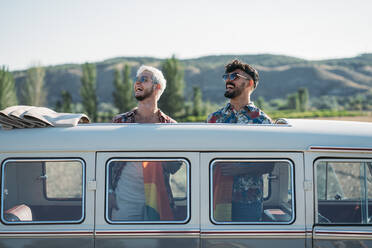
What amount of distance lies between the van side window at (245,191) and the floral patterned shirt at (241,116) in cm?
72

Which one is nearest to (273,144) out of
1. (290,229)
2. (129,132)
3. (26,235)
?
(290,229)

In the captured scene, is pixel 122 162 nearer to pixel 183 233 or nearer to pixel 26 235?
pixel 183 233

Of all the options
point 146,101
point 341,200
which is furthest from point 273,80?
point 146,101

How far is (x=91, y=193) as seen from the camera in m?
3.61

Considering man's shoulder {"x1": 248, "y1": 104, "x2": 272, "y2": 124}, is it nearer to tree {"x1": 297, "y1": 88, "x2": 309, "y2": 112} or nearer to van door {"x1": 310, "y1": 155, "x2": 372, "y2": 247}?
van door {"x1": 310, "y1": 155, "x2": 372, "y2": 247}

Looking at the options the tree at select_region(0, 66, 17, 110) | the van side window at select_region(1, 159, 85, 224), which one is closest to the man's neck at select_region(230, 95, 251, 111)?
the van side window at select_region(1, 159, 85, 224)

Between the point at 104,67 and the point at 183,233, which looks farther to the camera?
the point at 104,67

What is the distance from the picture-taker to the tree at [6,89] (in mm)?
46750

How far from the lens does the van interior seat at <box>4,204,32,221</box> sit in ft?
12.1

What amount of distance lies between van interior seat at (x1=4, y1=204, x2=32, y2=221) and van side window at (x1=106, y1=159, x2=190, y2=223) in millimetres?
816

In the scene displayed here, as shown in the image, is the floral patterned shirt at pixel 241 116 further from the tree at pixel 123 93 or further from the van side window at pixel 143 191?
the tree at pixel 123 93

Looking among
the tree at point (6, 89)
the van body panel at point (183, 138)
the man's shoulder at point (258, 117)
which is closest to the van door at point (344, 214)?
the van body panel at point (183, 138)

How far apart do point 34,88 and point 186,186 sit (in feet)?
176

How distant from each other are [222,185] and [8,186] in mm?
2046
